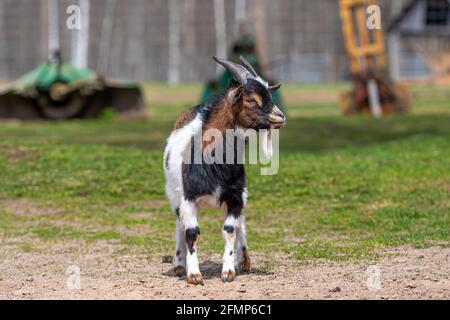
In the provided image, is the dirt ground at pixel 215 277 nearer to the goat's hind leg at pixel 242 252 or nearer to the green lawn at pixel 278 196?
the goat's hind leg at pixel 242 252

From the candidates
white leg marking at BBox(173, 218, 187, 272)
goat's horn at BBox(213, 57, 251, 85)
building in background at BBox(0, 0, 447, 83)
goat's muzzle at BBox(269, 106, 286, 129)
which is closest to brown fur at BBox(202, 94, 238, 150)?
goat's horn at BBox(213, 57, 251, 85)

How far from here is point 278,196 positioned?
1292 centimetres

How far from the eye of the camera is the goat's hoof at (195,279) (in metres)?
7.92

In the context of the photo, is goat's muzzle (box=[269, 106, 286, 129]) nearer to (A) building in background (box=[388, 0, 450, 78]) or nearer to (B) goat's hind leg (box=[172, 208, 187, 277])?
(B) goat's hind leg (box=[172, 208, 187, 277])

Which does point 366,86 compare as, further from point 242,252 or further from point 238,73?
point 238,73

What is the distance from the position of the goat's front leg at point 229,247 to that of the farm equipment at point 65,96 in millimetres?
15455

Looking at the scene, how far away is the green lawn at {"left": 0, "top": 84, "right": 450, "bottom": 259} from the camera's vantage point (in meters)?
10.8

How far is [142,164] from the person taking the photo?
14.2 m

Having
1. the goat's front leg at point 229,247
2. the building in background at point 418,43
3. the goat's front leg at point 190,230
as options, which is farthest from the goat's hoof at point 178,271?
the building in background at point 418,43

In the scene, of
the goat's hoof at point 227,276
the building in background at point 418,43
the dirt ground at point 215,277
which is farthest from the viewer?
the building in background at point 418,43

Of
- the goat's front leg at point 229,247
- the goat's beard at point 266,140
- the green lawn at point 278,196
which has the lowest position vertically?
the green lawn at point 278,196

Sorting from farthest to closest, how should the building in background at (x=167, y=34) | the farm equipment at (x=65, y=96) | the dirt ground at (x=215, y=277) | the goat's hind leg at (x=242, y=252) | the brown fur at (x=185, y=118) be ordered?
the building in background at (x=167, y=34) → the farm equipment at (x=65, y=96) → the goat's hind leg at (x=242, y=252) → the brown fur at (x=185, y=118) → the dirt ground at (x=215, y=277)

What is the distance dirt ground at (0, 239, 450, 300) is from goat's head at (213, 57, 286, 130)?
3.77ft
